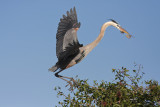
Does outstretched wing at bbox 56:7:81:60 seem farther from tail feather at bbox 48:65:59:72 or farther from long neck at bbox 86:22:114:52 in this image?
long neck at bbox 86:22:114:52

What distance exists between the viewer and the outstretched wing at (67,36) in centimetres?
947

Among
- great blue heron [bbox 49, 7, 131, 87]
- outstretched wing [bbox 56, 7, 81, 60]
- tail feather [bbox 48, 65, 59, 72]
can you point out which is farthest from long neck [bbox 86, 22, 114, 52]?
tail feather [bbox 48, 65, 59, 72]

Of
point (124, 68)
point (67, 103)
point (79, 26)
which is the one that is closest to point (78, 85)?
point (67, 103)

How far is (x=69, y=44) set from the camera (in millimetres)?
9320

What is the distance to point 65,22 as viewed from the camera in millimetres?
10617

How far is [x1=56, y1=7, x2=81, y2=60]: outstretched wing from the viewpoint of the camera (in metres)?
9.47

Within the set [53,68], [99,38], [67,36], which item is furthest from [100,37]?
[53,68]

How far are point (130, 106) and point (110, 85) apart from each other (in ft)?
4.20

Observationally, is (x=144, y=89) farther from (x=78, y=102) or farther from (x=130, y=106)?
(x=78, y=102)

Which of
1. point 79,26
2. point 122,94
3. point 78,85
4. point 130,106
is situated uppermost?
point 79,26

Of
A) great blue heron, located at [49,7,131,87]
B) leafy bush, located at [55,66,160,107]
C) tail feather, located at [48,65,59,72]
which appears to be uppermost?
great blue heron, located at [49,7,131,87]

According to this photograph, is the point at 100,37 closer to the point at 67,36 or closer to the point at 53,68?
the point at 67,36

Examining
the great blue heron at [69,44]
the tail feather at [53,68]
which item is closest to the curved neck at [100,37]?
the great blue heron at [69,44]

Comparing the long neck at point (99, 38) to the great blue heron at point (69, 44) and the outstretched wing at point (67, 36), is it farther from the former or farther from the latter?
the outstretched wing at point (67, 36)
